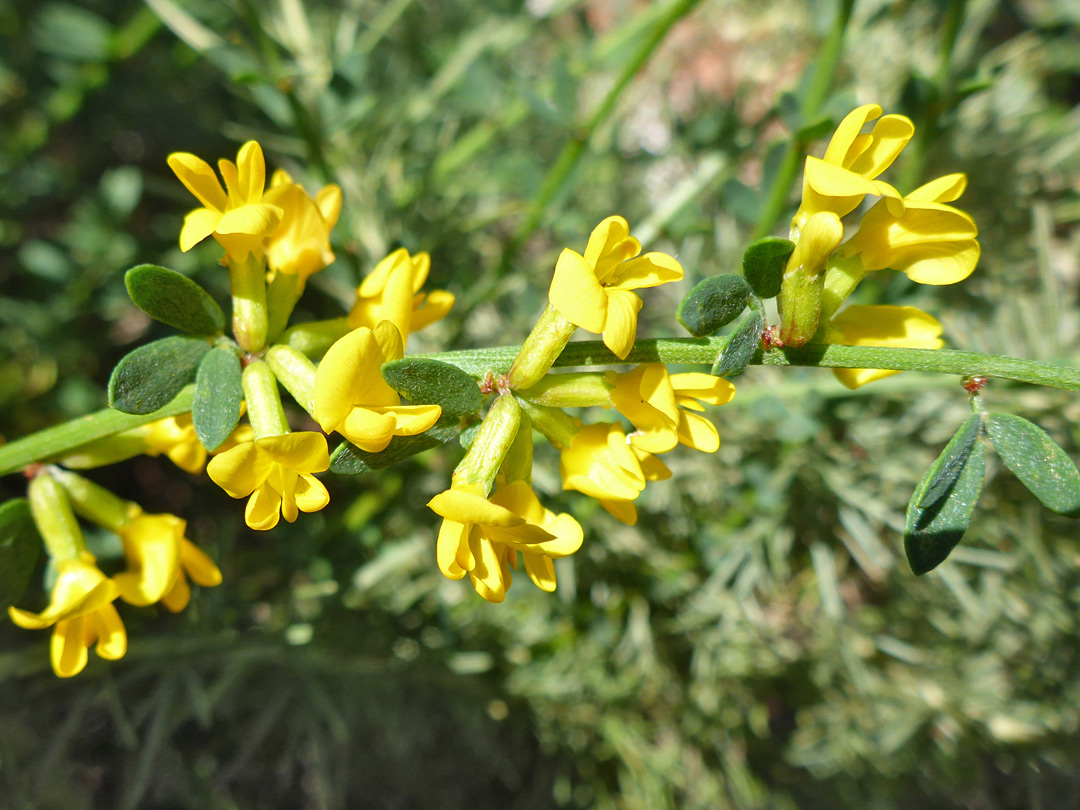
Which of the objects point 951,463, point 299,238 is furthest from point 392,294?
point 951,463

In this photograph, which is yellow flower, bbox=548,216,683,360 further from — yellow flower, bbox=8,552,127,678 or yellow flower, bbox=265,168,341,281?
yellow flower, bbox=8,552,127,678

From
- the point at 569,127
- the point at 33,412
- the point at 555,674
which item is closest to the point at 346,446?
the point at 569,127

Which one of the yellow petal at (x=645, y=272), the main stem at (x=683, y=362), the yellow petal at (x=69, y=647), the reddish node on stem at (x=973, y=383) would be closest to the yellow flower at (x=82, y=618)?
the yellow petal at (x=69, y=647)

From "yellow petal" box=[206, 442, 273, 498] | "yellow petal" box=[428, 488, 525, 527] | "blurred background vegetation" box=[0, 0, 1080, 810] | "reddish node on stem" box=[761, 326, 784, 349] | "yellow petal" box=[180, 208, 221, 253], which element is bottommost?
"blurred background vegetation" box=[0, 0, 1080, 810]

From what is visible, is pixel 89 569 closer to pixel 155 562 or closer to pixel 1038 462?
pixel 155 562

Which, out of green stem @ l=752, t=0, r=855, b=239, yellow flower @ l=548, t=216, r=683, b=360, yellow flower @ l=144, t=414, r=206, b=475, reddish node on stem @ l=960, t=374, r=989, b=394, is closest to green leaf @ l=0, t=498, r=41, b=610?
yellow flower @ l=144, t=414, r=206, b=475

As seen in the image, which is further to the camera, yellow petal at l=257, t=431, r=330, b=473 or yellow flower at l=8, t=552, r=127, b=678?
yellow flower at l=8, t=552, r=127, b=678

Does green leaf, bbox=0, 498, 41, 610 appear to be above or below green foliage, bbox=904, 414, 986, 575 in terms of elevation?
above

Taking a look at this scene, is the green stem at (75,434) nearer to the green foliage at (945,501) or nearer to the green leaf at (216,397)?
the green leaf at (216,397)

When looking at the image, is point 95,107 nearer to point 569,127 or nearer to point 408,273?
point 569,127
